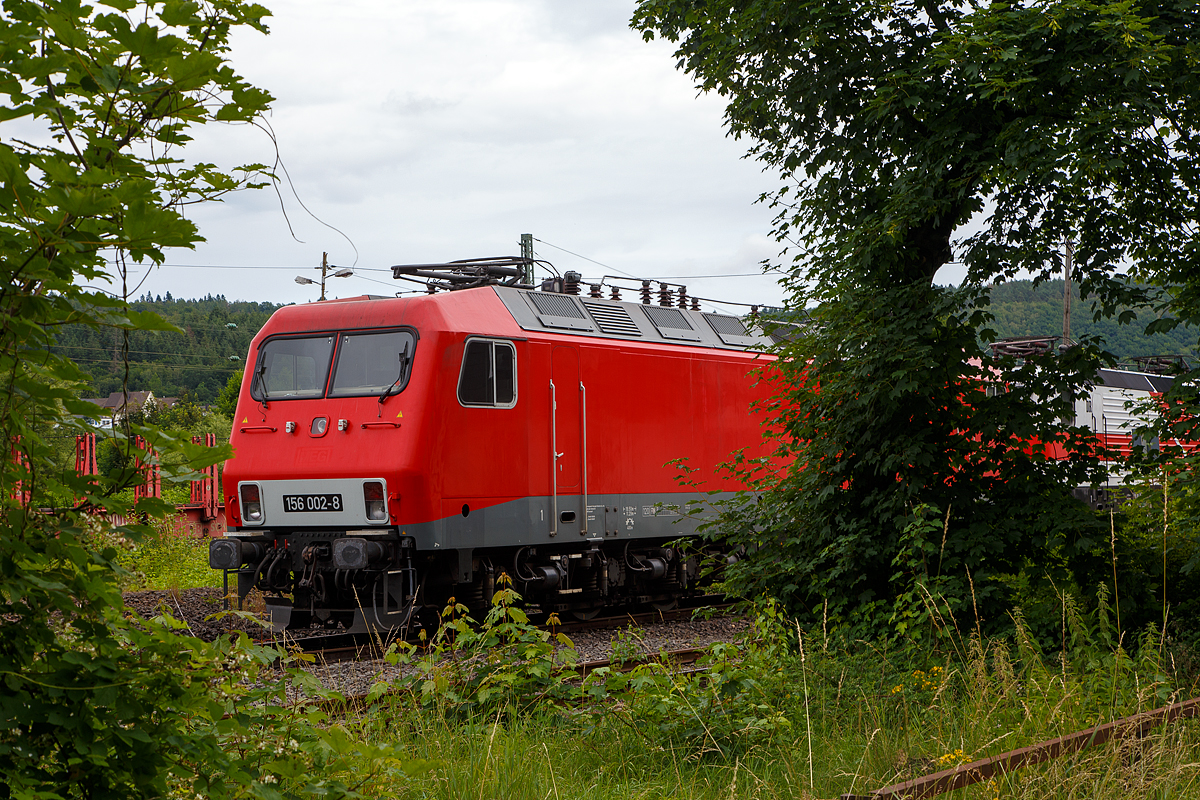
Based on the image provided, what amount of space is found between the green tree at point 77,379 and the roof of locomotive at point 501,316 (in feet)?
21.4

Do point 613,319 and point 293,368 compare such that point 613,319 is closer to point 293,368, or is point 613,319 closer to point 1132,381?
point 293,368

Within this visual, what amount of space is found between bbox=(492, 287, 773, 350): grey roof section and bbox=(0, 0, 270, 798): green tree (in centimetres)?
791

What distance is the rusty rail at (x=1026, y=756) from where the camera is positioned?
3.40 m

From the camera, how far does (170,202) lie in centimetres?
254

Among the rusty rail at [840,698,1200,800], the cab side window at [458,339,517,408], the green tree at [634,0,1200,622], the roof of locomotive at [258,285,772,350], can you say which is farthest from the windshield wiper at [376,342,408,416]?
the rusty rail at [840,698,1200,800]

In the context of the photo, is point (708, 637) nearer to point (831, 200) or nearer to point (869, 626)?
point (869, 626)

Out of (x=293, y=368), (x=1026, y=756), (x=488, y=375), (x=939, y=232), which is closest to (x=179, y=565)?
(x=293, y=368)

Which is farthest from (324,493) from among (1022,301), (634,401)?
(1022,301)

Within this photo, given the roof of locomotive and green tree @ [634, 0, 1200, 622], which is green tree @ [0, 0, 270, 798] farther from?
the roof of locomotive

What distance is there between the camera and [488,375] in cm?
1013

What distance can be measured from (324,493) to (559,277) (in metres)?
3.78

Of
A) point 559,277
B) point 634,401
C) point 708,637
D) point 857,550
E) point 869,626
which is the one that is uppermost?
point 559,277

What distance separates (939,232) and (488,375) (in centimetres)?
452

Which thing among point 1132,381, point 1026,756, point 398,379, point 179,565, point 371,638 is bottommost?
point 179,565
